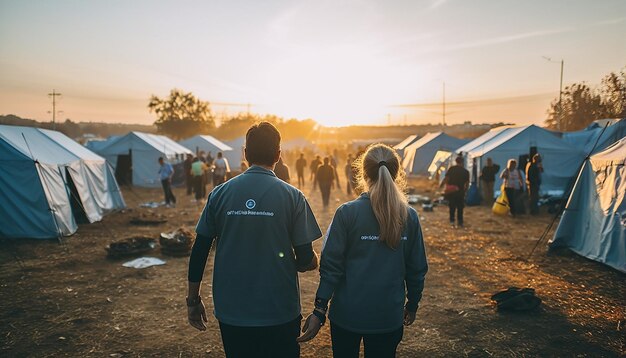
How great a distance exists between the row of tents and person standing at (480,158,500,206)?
41.8 inches

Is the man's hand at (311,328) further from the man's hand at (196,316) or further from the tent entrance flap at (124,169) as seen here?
the tent entrance flap at (124,169)

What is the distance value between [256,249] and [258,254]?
34mm

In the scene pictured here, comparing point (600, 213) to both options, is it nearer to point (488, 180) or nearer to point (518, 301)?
point (518, 301)

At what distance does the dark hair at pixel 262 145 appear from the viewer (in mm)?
2727

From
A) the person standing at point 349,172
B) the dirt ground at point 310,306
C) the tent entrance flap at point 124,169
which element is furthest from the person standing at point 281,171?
the tent entrance flap at point 124,169

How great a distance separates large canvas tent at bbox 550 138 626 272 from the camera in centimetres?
796

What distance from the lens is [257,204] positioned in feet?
8.47

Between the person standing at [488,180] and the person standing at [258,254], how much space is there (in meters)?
16.0

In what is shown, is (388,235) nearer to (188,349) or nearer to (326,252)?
(326,252)

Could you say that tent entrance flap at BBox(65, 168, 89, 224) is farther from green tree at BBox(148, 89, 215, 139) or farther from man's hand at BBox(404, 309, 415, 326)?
green tree at BBox(148, 89, 215, 139)

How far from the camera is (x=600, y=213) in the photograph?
8617 mm

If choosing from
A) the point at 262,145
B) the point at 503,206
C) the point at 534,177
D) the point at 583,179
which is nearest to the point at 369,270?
the point at 262,145

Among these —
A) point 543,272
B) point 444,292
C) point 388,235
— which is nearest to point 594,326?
point 444,292

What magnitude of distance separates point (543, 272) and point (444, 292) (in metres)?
2.61
